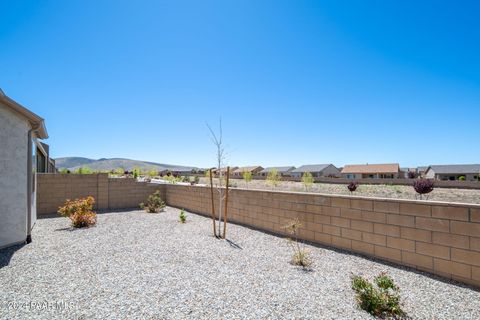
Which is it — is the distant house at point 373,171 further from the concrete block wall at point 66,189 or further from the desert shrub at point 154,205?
the concrete block wall at point 66,189

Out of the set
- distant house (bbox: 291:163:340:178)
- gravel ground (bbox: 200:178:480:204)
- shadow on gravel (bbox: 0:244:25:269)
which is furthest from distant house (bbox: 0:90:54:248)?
distant house (bbox: 291:163:340:178)

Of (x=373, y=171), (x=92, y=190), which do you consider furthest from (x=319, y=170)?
(x=92, y=190)

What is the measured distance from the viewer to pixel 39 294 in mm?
3609

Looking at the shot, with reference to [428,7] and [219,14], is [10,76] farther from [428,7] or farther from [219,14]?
[428,7]

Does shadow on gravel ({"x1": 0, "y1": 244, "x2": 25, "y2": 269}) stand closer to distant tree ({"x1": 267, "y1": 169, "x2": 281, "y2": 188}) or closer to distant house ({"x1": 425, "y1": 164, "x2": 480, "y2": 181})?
distant tree ({"x1": 267, "y1": 169, "x2": 281, "y2": 188})

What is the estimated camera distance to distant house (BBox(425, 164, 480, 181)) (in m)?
49.8

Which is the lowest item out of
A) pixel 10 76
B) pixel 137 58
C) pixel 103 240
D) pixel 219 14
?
pixel 103 240

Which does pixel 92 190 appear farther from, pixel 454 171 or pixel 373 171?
pixel 454 171

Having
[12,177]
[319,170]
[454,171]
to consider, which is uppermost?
[12,177]

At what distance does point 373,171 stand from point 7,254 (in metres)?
68.8

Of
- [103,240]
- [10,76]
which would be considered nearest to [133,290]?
[103,240]

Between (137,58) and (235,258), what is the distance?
985 centimetres

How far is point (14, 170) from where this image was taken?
5973 millimetres

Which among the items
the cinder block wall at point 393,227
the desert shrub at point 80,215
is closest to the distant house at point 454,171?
the cinder block wall at point 393,227
